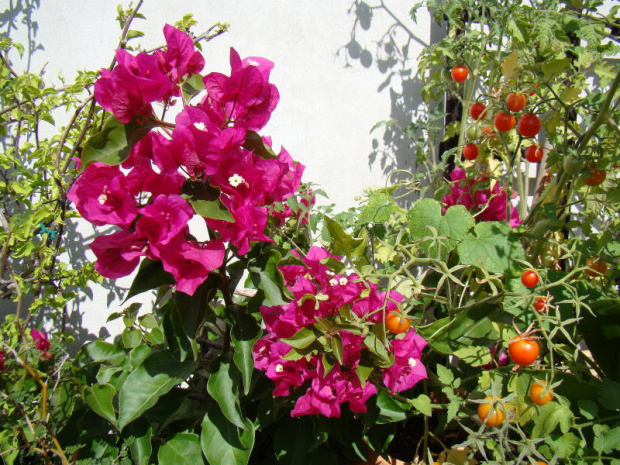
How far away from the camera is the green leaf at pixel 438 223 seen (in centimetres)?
106

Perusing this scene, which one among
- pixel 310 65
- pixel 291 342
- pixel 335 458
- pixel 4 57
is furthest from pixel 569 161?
pixel 4 57

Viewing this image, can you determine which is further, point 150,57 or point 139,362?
point 139,362

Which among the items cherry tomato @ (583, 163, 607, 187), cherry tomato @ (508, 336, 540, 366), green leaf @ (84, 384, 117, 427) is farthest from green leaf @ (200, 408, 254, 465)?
cherry tomato @ (583, 163, 607, 187)

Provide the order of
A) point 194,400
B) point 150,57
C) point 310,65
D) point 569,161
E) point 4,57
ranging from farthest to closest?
point 310,65 → point 4,57 → point 194,400 → point 569,161 → point 150,57

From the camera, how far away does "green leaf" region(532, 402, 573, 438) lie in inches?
36.2

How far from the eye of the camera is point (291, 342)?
860mm

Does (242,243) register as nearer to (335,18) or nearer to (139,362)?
(139,362)

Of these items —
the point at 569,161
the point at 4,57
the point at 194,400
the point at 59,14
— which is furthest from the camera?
the point at 59,14

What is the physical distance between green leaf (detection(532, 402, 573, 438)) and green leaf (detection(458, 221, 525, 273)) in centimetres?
29

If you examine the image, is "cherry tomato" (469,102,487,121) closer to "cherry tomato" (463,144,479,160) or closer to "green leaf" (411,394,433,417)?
"cherry tomato" (463,144,479,160)

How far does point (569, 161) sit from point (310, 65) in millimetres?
941

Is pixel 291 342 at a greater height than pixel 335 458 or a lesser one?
A: greater

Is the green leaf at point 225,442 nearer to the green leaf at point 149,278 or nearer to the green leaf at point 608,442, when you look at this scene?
→ the green leaf at point 149,278

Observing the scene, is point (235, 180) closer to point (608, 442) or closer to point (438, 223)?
point (438, 223)
